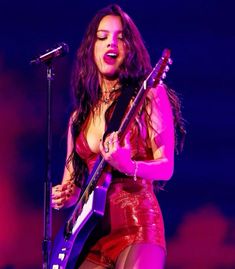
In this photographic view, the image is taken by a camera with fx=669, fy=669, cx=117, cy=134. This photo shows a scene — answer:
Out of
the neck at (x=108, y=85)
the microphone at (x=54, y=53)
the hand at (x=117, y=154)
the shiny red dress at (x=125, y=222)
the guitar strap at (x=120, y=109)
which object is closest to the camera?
the hand at (x=117, y=154)

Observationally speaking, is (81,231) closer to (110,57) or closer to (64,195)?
(64,195)

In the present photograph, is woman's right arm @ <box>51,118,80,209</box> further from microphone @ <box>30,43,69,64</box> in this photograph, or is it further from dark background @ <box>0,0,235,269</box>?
dark background @ <box>0,0,235,269</box>

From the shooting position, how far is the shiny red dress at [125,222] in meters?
2.43

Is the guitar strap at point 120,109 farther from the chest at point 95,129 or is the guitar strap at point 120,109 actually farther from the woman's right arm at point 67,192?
the woman's right arm at point 67,192

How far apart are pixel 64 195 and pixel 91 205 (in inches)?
18.9

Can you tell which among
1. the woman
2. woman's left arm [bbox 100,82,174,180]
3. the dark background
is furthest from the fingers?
the dark background

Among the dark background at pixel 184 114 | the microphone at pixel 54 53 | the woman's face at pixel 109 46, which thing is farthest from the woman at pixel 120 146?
the dark background at pixel 184 114

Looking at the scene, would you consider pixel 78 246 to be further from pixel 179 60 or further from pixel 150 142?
pixel 179 60

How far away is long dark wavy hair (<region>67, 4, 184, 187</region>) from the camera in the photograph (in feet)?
8.95

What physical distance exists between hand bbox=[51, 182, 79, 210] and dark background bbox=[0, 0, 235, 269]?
3.18ft

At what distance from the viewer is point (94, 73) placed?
9.59 ft

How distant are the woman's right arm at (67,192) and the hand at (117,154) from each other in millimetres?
546

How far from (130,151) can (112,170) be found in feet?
0.33
